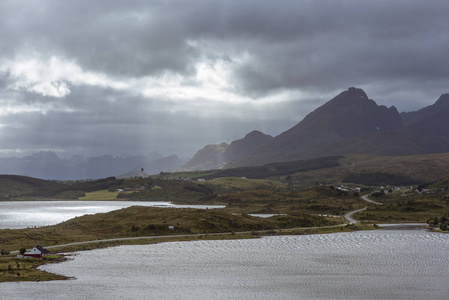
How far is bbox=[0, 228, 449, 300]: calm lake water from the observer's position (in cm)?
7269

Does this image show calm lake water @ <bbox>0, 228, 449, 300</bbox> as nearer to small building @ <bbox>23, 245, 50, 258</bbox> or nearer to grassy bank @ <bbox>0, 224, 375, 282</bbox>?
grassy bank @ <bbox>0, 224, 375, 282</bbox>

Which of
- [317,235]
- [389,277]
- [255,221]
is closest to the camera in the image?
[389,277]

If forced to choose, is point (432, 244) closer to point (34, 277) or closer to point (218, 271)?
point (218, 271)

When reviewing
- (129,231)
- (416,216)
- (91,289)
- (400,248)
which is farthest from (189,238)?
(416,216)

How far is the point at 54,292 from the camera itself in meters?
71.3

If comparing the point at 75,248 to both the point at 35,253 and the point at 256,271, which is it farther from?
the point at 256,271

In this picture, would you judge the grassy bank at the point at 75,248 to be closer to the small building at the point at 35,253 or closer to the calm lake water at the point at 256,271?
the small building at the point at 35,253

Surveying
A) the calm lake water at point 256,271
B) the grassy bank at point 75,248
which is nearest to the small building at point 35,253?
the grassy bank at point 75,248

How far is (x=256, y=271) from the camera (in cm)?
9112

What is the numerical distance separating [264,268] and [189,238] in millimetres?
42342

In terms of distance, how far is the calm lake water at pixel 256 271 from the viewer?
72.7 m

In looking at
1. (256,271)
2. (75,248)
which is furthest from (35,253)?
(256,271)

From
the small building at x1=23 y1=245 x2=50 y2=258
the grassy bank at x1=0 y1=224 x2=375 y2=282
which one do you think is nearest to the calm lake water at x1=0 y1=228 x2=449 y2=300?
the grassy bank at x1=0 y1=224 x2=375 y2=282

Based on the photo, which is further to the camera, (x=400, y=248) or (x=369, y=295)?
(x=400, y=248)
